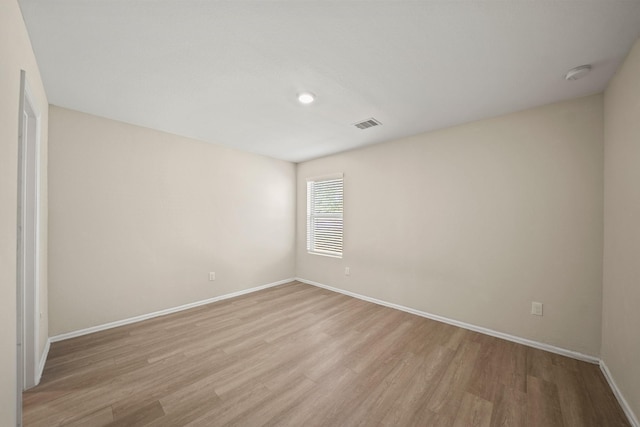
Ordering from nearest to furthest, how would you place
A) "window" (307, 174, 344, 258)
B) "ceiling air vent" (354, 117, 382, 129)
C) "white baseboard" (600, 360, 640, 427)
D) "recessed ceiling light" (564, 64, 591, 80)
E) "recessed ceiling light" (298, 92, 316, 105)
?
"white baseboard" (600, 360, 640, 427)
"recessed ceiling light" (564, 64, 591, 80)
"recessed ceiling light" (298, 92, 316, 105)
"ceiling air vent" (354, 117, 382, 129)
"window" (307, 174, 344, 258)

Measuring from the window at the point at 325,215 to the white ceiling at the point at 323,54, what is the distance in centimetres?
179

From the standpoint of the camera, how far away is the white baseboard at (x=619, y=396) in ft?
4.73

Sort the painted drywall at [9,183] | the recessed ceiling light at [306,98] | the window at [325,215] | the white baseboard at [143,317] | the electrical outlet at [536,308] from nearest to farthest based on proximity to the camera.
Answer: the painted drywall at [9,183], the recessed ceiling light at [306,98], the electrical outlet at [536,308], the white baseboard at [143,317], the window at [325,215]

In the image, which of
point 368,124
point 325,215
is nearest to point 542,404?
point 368,124

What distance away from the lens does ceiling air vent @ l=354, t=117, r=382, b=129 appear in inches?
106

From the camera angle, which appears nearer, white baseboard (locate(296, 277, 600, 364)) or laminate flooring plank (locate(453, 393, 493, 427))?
laminate flooring plank (locate(453, 393, 493, 427))

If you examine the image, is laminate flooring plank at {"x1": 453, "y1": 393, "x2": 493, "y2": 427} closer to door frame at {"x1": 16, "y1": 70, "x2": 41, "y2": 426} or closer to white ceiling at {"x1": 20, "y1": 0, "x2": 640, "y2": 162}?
white ceiling at {"x1": 20, "y1": 0, "x2": 640, "y2": 162}

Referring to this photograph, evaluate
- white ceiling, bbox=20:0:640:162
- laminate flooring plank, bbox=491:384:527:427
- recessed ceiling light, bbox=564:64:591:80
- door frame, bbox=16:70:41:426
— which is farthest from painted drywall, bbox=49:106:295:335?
recessed ceiling light, bbox=564:64:591:80

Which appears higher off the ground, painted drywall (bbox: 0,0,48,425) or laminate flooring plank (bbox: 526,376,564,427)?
painted drywall (bbox: 0,0,48,425)

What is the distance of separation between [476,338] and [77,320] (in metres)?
4.29

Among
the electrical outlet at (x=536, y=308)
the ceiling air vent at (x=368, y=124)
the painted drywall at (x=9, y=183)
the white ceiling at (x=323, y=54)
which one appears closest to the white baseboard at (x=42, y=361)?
the painted drywall at (x=9, y=183)

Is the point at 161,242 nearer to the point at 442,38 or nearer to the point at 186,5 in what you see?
the point at 186,5

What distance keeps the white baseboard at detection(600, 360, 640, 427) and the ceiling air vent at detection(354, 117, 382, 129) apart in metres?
2.98

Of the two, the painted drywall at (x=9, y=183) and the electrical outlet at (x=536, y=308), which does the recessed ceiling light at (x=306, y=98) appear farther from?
the electrical outlet at (x=536, y=308)
